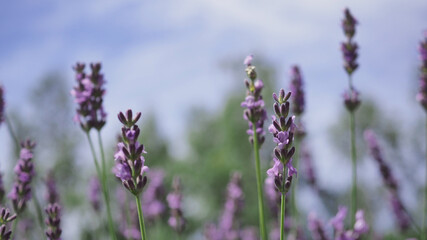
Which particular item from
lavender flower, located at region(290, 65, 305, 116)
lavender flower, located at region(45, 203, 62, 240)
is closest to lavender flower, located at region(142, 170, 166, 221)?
lavender flower, located at region(290, 65, 305, 116)

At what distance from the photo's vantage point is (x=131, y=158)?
2.41m

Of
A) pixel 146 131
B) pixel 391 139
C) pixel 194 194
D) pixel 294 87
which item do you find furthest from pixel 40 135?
pixel 294 87

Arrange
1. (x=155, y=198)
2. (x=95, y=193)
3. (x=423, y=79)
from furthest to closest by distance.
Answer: (x=95, y=193)
(x=155, y=198)
(x=423, y=79)

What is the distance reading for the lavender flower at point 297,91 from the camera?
4.60 metres

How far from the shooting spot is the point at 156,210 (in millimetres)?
6551

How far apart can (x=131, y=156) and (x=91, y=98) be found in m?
1.47

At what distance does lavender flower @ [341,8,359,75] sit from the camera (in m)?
4.34

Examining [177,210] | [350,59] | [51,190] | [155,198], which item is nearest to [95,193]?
→ [155,198]

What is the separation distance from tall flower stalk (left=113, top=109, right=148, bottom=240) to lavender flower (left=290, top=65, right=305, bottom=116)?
7.92 ft

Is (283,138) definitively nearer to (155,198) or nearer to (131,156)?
(131,156)

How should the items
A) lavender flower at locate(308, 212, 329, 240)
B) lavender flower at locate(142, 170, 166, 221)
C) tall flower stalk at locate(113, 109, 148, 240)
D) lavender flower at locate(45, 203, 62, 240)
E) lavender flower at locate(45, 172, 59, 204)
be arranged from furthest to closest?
lavender flower at locate(142, 170, 166, 221), lavender flower at locate(45, 172, 59, 204), lavender flower at locate(308, 212, 329, 240), lavender flower at locate(45, 203, 62, 240), tall flower stalk at locate(113, 109, 148, 240)

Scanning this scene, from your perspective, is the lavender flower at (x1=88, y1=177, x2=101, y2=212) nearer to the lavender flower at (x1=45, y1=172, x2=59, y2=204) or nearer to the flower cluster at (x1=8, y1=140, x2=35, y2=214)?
the lavender flower at (x1=45, y1=172, x2=59, y2=204)

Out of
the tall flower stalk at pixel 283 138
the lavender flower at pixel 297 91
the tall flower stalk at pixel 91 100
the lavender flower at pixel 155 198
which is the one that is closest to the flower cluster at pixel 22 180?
the tall flower stalk at pixel 91 100

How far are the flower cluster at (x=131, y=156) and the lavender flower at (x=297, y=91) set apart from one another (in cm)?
241
